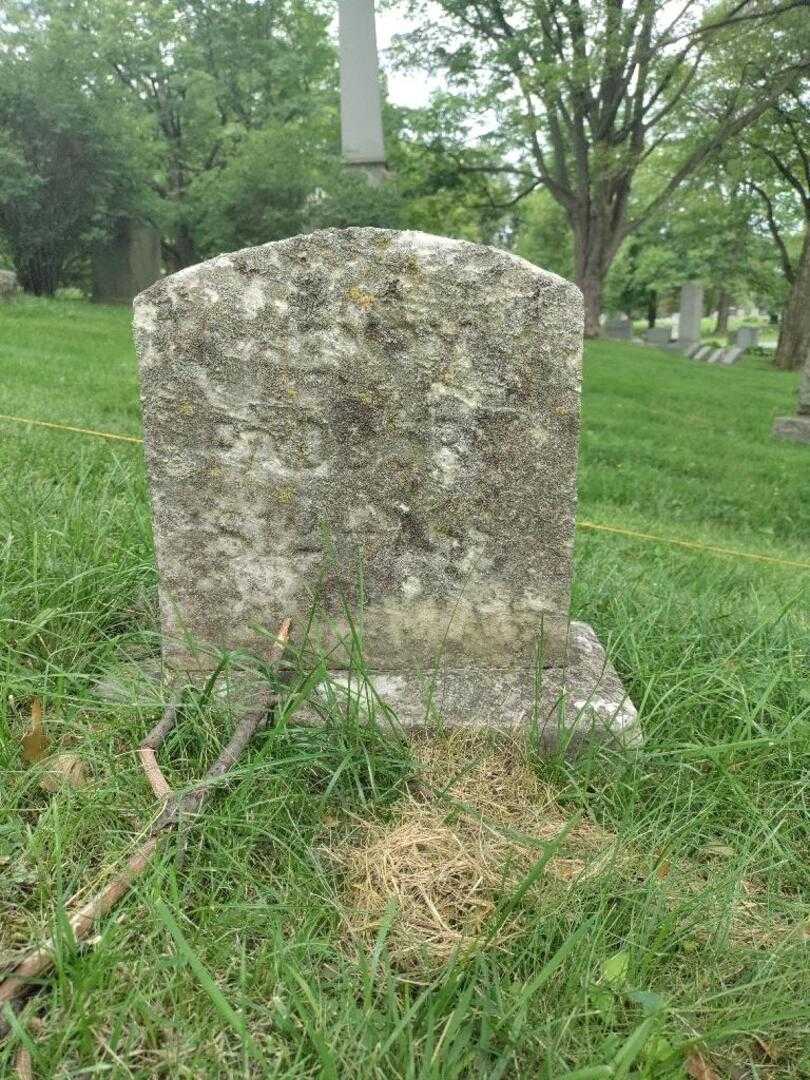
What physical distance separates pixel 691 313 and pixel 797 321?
9.89 m

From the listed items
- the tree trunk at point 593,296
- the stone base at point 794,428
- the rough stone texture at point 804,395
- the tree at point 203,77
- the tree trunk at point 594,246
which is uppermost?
the tree at point 203,77

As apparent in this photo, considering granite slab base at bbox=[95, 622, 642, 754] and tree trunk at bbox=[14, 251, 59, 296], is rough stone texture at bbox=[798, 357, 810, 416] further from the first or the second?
tree trunk at bbox=[14, 251, 59, 296]

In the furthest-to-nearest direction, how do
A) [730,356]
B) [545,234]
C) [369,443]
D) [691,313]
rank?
[545,234], [691,313], [730,356], [369,443]

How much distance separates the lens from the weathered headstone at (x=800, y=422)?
872 centimetres

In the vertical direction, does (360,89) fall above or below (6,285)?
above

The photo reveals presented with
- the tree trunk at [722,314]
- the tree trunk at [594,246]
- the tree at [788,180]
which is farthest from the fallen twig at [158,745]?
the tree trunk at [722,314]

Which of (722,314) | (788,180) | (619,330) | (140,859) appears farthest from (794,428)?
(722,314)

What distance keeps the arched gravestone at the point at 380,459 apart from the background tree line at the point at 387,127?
10.0m

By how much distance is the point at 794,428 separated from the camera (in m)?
8.80

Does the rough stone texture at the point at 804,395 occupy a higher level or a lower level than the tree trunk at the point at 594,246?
lower

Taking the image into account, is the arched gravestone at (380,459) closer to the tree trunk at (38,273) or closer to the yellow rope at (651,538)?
the yellow rope at (651,538)

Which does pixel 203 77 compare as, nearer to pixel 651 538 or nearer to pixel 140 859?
pixel 651 538

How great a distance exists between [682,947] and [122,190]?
16.2 metres

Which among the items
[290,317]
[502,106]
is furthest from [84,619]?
[502,106]
